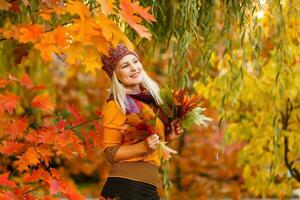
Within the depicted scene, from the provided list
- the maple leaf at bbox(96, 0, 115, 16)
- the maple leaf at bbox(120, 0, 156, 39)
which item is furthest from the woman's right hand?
the maple leaf at bbox(96, 0, 115, 16)

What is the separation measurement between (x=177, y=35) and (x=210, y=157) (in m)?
5.25

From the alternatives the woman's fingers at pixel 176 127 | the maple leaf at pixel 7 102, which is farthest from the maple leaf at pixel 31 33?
the woman's fingers at pixel 176 127

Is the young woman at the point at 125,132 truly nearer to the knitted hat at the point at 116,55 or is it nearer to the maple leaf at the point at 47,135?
the knitted hat at the point at 116,55

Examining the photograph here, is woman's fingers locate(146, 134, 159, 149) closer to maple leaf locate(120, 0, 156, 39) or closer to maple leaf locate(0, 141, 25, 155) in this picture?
maple leaf locate(0, 141, 25, 155)

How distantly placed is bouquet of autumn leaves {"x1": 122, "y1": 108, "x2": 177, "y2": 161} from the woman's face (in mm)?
216

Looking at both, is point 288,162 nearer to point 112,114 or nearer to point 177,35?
point 177,35

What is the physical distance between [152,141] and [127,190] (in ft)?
1.01

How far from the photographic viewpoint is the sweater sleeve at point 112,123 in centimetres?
368

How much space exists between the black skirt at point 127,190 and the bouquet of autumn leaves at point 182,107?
1.18 feet

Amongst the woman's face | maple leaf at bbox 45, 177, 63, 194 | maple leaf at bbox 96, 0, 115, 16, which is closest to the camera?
maple leaf at bbox 96, 0, 115, 16

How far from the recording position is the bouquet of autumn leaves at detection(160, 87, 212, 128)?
144 inches

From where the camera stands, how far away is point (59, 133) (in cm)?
358

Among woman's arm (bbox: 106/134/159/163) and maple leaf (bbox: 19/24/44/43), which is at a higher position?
maple leaf (bbox: 19/24/44/43)

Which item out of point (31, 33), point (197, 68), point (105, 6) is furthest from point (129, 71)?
point (197, 68)
